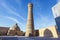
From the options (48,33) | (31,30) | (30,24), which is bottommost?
(48,33)

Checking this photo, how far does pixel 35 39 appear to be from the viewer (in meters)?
6.54

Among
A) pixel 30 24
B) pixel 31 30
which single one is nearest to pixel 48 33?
pixel 31 30

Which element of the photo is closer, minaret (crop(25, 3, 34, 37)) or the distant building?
the distant building

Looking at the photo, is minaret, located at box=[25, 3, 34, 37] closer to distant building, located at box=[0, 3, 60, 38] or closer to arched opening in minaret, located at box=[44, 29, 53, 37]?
distant building, located at box=[0, 3, 60, 38]

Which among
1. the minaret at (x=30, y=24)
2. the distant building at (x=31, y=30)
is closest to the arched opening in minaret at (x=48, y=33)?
the distant building at (x=31, y=30)

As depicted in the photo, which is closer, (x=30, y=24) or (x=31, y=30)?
(x=31, y=30)

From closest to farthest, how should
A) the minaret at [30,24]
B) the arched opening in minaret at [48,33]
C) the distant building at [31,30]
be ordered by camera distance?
the distant building at [31,30]
the arched opening in minaret at [48,33]
the minaret at [30,24]

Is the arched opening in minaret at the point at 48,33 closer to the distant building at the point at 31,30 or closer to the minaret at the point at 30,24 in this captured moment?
the distant building at the point at 31,30

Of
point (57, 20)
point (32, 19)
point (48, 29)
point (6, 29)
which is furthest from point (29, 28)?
point (57, 20)

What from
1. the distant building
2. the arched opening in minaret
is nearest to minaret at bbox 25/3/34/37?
the distant building

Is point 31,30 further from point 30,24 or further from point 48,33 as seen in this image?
point 48,33

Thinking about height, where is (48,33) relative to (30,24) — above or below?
below

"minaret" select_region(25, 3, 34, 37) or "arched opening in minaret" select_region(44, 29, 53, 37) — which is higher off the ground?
"minaret" select_region(25, 3, 34, 37)

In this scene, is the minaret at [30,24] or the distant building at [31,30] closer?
the distant building at [31,30]
